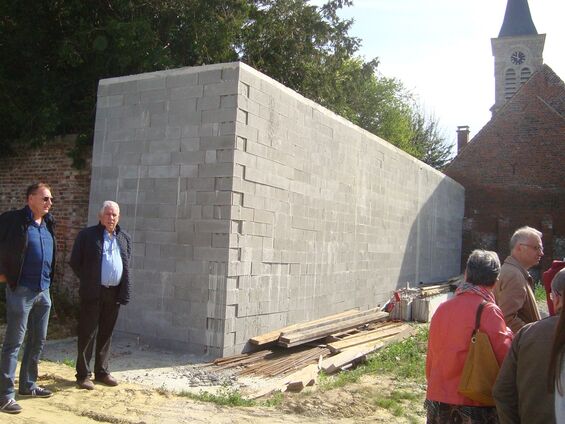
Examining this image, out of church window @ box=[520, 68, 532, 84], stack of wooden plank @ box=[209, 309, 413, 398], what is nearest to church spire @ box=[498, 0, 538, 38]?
church window @ box=[520, 68, 532, 84]

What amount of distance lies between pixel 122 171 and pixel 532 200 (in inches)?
642

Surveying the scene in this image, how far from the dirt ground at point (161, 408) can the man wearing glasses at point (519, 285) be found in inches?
69.2

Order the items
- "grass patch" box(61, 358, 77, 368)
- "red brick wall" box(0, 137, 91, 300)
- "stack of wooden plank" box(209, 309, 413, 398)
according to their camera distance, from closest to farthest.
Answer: "grass patch" box(61, 358, 77, 368) → "stack of wooden plank" box(209, 309, 413, 398) → "red brick wall" box(0, 137, 91, 300)

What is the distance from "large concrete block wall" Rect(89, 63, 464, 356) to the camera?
22.9ft

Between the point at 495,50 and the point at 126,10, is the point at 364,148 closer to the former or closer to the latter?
the point at 126,10

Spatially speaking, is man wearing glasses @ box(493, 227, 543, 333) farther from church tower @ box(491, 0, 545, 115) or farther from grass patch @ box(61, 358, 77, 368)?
church tower @ box(491, 0, 545, 115)

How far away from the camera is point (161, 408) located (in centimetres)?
485

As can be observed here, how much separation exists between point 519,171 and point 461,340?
61.1 feet

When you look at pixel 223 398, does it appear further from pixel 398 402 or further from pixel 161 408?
pixel 398 402

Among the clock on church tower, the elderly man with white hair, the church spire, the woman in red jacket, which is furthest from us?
the church spire

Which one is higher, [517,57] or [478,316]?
[517,57]

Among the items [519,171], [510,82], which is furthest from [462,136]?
[510,82]

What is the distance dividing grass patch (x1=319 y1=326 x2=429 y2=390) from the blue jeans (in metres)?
3.05

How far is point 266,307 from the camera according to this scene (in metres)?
7.61
